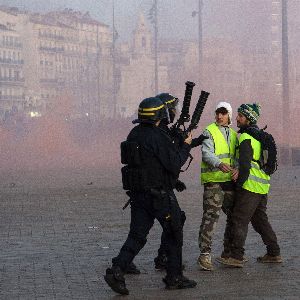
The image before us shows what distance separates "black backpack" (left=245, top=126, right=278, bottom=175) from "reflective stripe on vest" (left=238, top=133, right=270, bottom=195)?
0.11ft

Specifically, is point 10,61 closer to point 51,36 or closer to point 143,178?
point 51,36

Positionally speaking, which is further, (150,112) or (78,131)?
(78,131)

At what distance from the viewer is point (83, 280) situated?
10.1m

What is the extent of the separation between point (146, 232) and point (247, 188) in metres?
1.59

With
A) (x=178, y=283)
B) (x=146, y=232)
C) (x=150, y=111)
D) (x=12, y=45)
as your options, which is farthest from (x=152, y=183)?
(x=12, y=45)

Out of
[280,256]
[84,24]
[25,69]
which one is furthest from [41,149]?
[84,24]

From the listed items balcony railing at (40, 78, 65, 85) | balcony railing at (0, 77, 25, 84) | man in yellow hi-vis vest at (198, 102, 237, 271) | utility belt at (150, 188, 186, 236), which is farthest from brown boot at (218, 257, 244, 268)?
balcony railing at (40, 78, 65, 85)

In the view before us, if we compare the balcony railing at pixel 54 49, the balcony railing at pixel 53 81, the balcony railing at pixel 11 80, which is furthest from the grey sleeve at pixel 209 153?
the balcony railing at pixel 54 49

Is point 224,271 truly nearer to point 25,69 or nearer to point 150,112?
point 150,112

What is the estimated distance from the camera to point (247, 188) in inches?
430

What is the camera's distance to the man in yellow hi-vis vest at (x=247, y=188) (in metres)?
10.8

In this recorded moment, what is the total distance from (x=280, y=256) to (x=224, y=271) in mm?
789

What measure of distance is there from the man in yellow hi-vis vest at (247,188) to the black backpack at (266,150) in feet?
0.09

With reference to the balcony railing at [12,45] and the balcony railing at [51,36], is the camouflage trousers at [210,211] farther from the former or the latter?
the balcony railing at [51,36]
